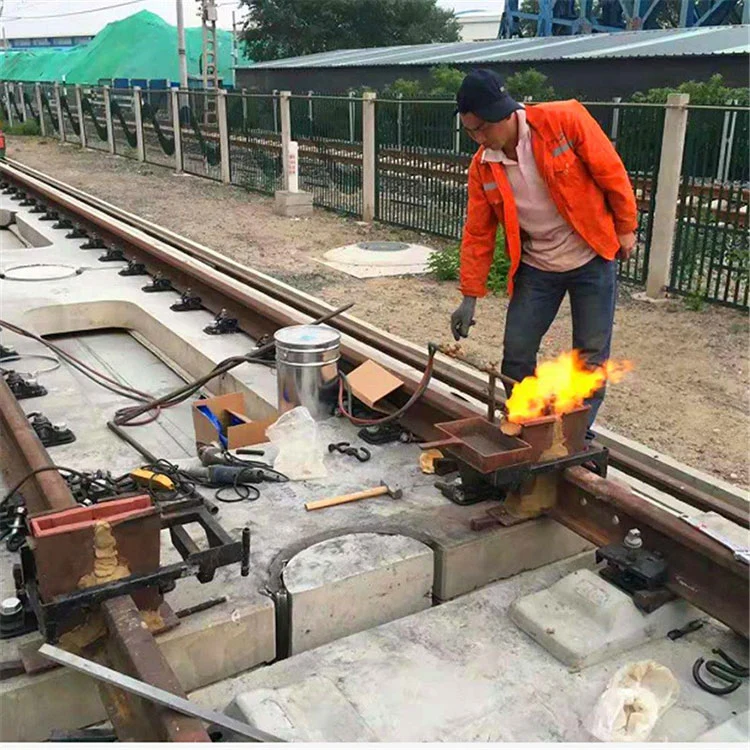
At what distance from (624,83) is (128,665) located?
→ 24.1 metres

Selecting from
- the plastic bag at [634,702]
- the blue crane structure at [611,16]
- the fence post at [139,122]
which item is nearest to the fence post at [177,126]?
the fence post at [139,122]

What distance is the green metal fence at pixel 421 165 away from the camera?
1256cm

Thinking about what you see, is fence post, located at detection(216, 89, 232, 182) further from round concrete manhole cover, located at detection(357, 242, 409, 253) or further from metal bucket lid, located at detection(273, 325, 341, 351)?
metal bucket lid, located at detection(273, 325, 341, 351)

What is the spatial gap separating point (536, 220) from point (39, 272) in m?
5.67

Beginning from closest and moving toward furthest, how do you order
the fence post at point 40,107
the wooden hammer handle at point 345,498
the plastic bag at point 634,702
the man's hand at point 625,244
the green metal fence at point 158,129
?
the plastic bag at point 634,702, the wooden hammer handle at point 345,498, the man's hand at point 625,244, the green metal fence at point 158,129, the fence post at point 40,107

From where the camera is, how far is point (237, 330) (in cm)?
655

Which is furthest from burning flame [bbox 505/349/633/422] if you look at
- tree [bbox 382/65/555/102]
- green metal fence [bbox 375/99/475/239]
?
tree [bbox 382/65/555/102]

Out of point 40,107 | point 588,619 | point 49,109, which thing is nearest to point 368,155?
point 588,619

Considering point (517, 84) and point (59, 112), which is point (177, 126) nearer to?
point (517, 84)

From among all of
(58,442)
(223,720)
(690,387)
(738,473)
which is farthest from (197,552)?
(690,387)

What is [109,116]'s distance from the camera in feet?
86.6

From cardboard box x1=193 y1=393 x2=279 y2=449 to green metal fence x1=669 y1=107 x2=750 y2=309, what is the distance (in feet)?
19.4

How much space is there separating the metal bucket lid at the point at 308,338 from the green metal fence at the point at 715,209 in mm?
5565

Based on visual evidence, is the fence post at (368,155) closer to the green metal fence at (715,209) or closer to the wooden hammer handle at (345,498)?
the green metal fence at (715,209)
